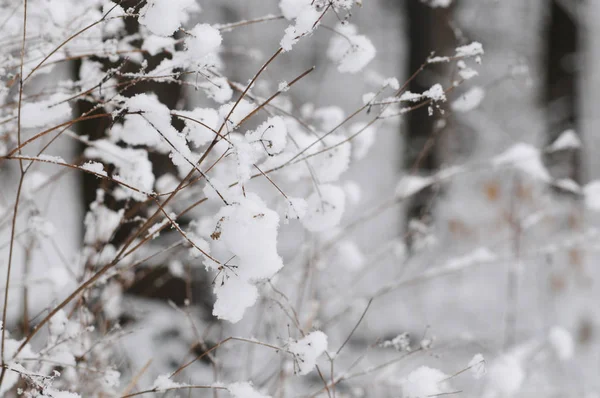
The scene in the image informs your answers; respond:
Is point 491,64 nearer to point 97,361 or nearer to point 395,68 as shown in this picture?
point 395,68

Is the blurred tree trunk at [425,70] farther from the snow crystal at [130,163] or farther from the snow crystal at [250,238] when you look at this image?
the snow crystal at [250,238]

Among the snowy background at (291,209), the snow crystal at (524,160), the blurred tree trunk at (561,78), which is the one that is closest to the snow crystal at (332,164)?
the snowy background at (291,209)

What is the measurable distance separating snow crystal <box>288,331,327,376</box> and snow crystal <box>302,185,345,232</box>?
241 millimetres

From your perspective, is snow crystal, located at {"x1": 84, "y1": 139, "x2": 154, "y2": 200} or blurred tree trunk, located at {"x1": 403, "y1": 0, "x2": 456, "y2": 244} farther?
blurred tree trunk, located at {"x1": 403, "y1": 0, "x2": 456, "y2": 244}

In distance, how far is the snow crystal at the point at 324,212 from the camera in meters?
1.14

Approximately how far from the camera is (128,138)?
110cm

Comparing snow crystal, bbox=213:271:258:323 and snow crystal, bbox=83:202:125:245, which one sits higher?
snow crystal, bbox=83:202:125:245

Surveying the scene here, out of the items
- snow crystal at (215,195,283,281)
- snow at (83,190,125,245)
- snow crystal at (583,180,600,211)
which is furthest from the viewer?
snow crystal at (583,180,600,211)

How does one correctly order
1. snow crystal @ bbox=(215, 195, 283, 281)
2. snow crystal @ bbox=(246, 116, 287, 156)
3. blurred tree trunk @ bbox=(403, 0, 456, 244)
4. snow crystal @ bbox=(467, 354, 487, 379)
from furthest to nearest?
blurred tree trunk @ bbox=(403, 0, 456, 244), snow crystal @ bbox=(467, 354, 487, 379), snow crystal @ bbox=(246, 116, 287, 156), snow crystal @ bbox=(215, 195, 283, 281)

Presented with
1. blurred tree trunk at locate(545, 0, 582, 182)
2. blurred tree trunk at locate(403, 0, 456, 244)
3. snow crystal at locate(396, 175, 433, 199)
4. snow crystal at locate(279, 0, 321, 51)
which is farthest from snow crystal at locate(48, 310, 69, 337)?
blurred tree trunk at locate(545, 0, 582, 182)

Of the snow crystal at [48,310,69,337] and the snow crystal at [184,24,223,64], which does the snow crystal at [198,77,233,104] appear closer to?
the snow crystal at [184,24,223,64]

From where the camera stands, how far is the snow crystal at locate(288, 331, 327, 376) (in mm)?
920

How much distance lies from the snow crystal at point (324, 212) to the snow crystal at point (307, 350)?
0.24m

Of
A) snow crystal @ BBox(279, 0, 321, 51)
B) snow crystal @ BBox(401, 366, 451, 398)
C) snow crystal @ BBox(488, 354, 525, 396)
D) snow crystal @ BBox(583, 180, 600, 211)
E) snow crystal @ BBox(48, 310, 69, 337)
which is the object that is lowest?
snow crystal @ BBox(488, 354, 525, 396)
